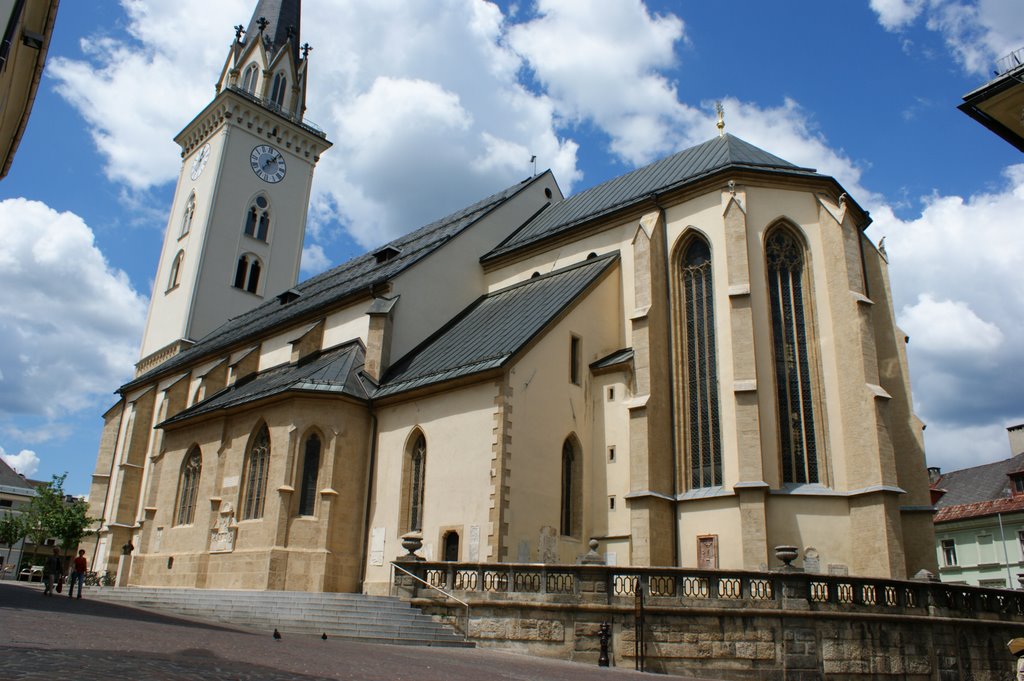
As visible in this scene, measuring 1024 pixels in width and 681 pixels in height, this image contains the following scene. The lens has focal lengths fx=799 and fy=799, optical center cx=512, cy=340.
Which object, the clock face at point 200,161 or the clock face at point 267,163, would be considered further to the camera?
the clock face at point 267,163

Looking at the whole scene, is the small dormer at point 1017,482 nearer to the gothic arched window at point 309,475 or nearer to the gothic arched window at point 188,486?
the gothic arched window at point 309,475

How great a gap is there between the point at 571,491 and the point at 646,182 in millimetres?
12373

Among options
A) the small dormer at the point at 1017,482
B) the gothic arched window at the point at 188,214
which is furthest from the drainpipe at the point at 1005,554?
the gothic arched window at the point at 188,214

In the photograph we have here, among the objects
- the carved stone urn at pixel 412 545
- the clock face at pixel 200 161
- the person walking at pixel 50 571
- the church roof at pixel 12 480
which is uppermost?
the clock face at pixel 200 161

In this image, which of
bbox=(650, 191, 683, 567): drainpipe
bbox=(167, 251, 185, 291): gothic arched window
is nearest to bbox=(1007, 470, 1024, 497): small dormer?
bbox=(650, 191, 683, 567): drainpipe

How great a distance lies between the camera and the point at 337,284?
111 ft

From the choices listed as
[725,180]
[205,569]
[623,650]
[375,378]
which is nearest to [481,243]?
[375,378]

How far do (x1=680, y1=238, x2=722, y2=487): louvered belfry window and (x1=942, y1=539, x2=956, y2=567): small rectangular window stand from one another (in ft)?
78.3

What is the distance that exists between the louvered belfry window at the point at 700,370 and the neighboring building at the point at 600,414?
66 millimetres

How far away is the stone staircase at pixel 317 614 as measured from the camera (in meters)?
16.0

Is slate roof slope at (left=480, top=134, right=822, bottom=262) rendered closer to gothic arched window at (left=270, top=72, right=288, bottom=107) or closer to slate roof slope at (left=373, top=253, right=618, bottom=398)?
slate roof slope at (left=373, top=253, right=618, bottom=398)

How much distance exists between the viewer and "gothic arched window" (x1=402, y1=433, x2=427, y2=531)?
2258cm

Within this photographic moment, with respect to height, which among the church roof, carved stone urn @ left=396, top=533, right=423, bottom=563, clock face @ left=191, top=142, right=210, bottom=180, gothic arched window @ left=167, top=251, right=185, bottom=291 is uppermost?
clock face @ left=191, top=142, right=210, bottom=180

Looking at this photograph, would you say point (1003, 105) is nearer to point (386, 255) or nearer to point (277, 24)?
point (386, 255)
